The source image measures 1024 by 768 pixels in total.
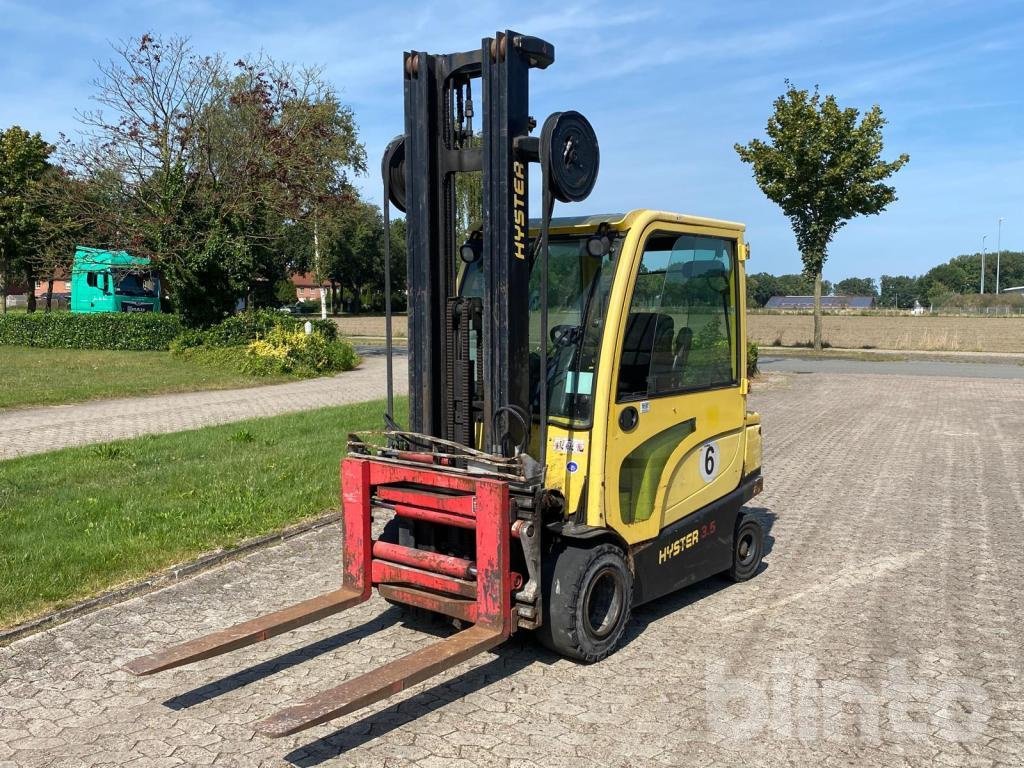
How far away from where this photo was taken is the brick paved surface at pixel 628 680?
145 inches

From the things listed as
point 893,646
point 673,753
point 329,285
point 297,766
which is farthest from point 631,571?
point 329,285

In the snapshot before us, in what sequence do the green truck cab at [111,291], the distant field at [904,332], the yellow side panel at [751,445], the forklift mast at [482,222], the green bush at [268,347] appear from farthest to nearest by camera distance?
1. the distant field at [904,332]
2. the green truck cab at [111,291]
3. the green bush at [268,347]
4. the yellow side panel at [751,445]
5. the forklift mast at [482,222]

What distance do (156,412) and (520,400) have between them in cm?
1121

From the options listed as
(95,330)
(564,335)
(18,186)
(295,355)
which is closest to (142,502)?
(564,335)

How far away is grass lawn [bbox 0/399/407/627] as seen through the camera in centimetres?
587

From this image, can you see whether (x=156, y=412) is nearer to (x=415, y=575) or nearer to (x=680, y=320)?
(x=415, y=575)

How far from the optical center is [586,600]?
14.2 feet

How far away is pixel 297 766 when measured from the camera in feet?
11.7

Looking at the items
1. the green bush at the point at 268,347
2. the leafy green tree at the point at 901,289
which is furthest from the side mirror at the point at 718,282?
the leafy green tree at the point at 901,289

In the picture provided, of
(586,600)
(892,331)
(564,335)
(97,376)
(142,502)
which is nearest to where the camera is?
(586,600)

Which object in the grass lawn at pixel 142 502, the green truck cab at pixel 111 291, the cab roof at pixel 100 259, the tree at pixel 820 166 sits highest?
the tree at pixel 820 166

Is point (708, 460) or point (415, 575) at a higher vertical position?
point (708, 460)

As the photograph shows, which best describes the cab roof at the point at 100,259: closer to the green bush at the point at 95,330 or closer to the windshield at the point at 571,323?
the green bush at the point at 95,330

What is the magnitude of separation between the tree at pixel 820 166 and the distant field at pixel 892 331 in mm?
9225
